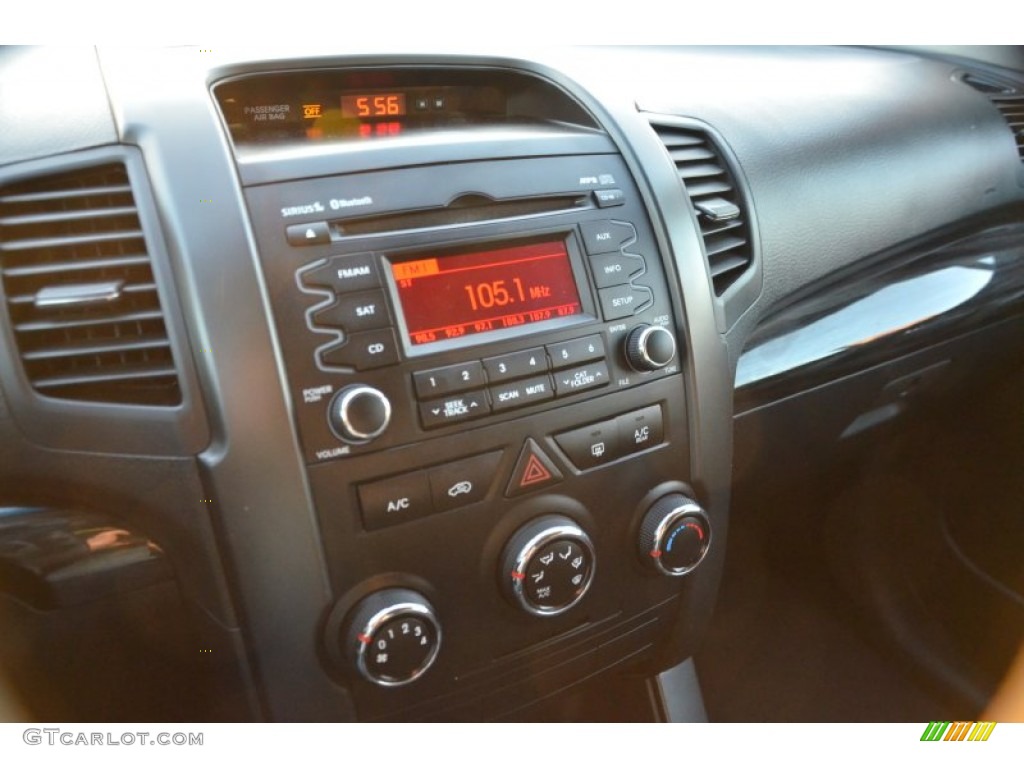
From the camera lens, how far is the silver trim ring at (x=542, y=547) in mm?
934

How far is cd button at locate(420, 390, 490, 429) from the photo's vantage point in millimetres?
856

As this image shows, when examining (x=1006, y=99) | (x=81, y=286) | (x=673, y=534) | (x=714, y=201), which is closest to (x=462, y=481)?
(x=673, y=534)

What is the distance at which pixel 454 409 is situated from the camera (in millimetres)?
868

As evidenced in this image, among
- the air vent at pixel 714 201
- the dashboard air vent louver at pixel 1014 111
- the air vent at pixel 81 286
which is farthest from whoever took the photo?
the dashboard air vent louver at pixel 1014 111

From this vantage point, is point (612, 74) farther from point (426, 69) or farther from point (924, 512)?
point (924, 512)

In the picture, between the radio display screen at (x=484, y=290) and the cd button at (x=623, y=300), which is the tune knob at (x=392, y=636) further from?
the cd button at (x=623, y=300)

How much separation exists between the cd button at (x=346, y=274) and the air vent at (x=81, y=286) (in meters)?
0.15

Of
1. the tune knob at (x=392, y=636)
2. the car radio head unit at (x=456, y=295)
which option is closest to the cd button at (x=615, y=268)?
the car radio head unit at (x=456, y=295)

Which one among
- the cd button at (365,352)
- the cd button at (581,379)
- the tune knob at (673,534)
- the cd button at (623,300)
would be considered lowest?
the tune knob at (673,534)

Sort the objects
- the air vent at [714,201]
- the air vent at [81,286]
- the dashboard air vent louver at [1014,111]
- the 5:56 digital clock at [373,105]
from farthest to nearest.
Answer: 1. the dashboard air vent louver at [1014,111]
2. the air vent at [714,201]
3. the 5:56 digital clock at [373,105]
4. the air vent at [81,286]

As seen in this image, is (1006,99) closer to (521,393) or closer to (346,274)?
(521,393)

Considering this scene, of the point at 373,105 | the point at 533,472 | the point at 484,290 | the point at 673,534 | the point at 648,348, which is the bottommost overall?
the point at 673,534

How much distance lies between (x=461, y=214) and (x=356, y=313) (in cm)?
16

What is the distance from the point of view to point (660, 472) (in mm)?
1050
